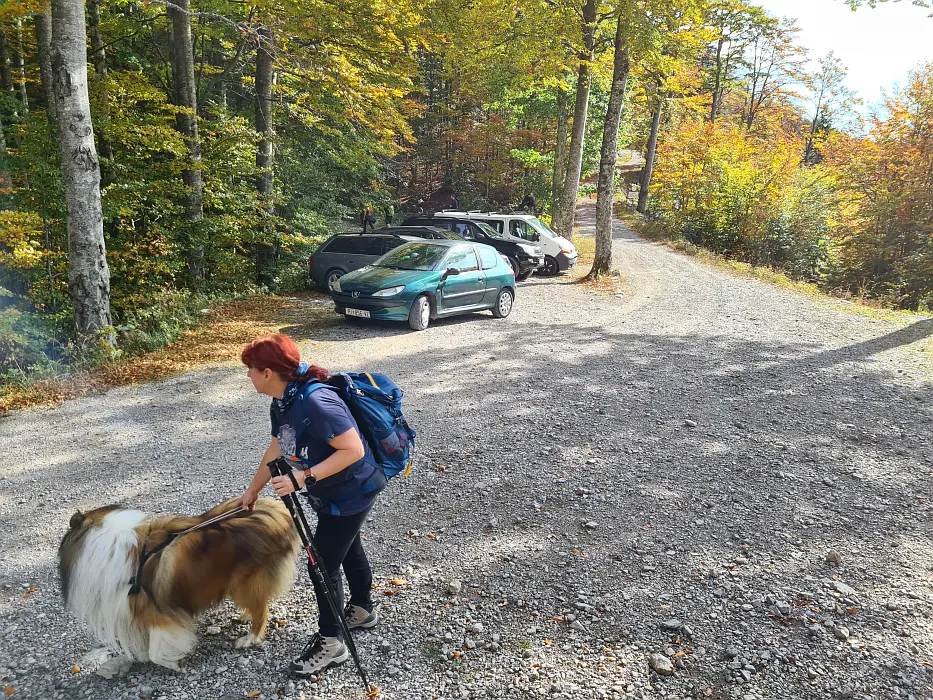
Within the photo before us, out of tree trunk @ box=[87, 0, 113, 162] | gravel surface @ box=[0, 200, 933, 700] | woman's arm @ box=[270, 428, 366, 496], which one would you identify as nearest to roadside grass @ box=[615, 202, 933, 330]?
gravel surface @ box=[0, 200, 933, 700]

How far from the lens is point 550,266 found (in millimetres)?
19328

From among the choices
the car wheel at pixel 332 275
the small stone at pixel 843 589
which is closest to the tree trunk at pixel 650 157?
the car wheel at pixel 332 275

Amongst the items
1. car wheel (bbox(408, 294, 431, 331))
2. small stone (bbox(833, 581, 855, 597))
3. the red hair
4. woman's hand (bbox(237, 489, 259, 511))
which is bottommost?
small stone (bbox(833, 581, 855, 597))

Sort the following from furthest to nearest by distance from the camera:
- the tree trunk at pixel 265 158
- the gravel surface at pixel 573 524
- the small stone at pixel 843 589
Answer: the tree trunk at pixel 265 158 → the small stone at pixel 843 589 → the gravel surface at pixel 573 524

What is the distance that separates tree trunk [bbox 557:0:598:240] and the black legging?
53.3 ft

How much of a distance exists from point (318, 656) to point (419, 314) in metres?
8.26

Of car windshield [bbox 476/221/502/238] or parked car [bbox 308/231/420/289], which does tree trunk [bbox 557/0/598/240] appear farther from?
parked car [bbox 308/231/420/289]

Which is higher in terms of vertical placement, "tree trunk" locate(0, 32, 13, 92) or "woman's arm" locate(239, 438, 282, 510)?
"tree trunk" locate(0, 32, 13, 92)

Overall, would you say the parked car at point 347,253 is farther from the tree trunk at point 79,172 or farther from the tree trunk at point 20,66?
the tree trunk at point 20,66

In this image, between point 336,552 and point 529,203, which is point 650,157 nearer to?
point 529,203

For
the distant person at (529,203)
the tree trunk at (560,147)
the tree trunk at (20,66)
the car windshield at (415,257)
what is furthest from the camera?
the distant person at (529,203)

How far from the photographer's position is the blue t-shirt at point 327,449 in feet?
8.93

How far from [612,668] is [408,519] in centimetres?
201

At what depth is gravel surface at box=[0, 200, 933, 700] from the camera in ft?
10.4
